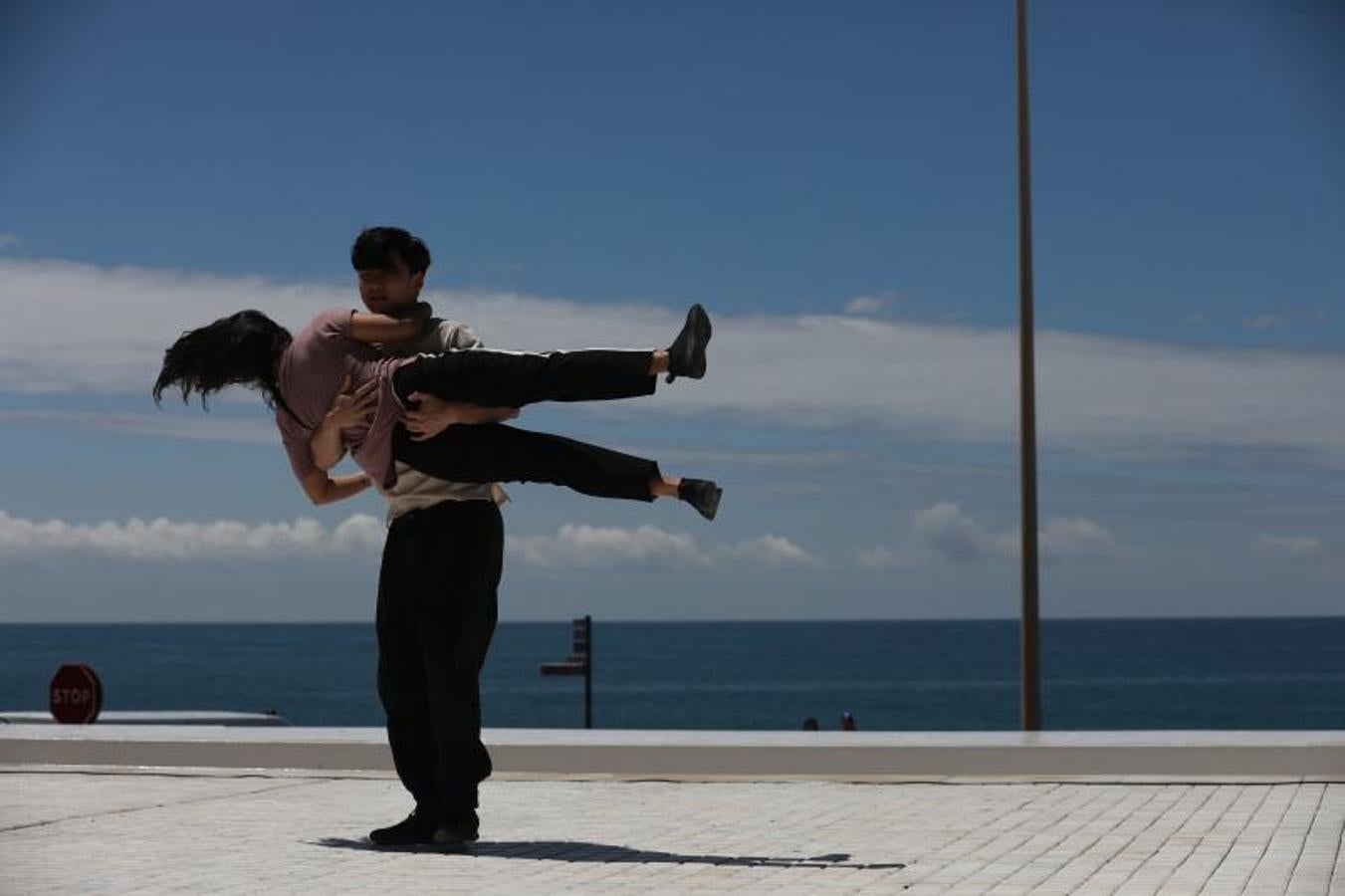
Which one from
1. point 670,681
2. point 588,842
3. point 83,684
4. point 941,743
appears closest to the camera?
point 588,842

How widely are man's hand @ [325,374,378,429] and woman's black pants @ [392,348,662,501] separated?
14cm

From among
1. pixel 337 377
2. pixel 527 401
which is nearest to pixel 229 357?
pixel 337 377

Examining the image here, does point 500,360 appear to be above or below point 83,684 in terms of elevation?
above

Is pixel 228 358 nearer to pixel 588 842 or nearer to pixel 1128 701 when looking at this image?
pixel 588 842

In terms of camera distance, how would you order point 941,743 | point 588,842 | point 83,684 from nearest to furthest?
point 588,842 < point 941,743 < point 83,684

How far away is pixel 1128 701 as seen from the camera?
13125 centimetres

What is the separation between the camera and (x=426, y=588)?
8.27m

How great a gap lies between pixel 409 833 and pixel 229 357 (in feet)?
6.85

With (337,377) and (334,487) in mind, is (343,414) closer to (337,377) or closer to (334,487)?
(337,377)

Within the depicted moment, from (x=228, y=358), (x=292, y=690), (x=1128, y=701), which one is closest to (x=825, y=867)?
(x=228, y=358)

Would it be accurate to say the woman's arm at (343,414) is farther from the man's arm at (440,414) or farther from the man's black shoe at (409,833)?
the man's black shoe at (409,833)

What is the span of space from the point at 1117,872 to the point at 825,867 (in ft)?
3.45

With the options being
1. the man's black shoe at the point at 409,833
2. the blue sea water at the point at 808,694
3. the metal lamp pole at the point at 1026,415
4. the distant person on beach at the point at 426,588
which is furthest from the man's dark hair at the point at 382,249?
the blue sea water at the point at 808,694

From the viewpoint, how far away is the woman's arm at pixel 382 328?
8219 mm
